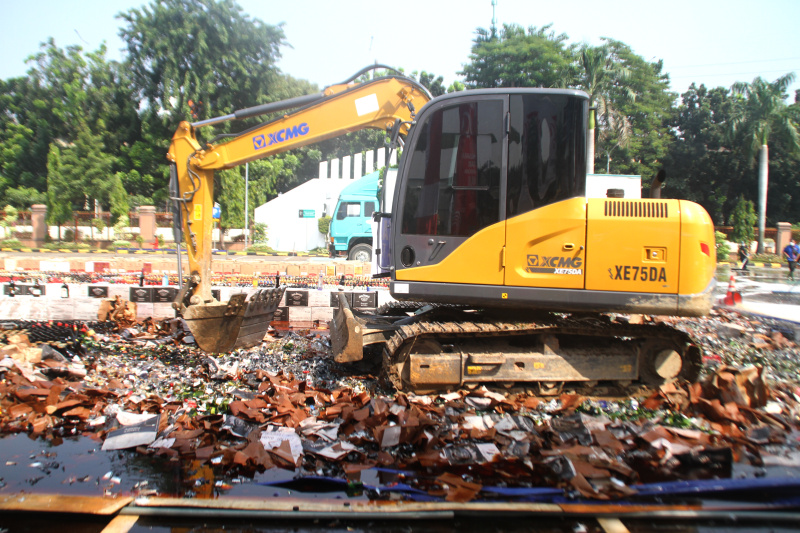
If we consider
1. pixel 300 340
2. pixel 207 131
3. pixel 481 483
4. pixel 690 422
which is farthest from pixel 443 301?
pixel 207 131

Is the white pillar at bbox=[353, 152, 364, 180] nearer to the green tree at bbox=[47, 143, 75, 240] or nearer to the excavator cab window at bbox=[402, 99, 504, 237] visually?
the green tree at bbox=[47, 143, 75, 240]

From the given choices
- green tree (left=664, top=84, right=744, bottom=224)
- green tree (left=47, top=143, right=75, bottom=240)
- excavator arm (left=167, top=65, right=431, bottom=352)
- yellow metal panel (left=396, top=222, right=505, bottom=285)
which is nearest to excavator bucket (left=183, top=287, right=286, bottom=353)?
excavator arm (left=167, top=65, right=431, bottom=352)

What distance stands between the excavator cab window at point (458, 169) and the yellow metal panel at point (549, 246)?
1.02 feet

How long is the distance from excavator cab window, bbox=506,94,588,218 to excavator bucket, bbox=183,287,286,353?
3.62 metres

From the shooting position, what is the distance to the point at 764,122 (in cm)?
3269

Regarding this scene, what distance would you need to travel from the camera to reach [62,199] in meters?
29.8

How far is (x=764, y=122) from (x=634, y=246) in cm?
3591

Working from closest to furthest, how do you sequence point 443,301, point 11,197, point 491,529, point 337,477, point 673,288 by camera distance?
point 491,529
point 337,477
point 673,288
point 443,301
point 11,197

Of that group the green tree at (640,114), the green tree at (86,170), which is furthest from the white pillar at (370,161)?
the green tree at (86,170)

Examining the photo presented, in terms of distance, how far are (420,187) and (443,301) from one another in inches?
43.9

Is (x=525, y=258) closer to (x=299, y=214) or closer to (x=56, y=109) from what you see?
(x=299, y=214)

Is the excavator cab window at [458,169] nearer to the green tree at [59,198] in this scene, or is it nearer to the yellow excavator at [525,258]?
the yellow excavator at [525,258]

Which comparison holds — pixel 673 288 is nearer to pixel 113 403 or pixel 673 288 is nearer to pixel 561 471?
pixel 561 471

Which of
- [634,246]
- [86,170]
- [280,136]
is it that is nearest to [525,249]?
[634,246]
